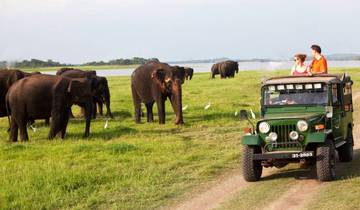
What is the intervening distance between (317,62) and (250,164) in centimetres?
363

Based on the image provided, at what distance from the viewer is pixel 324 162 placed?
9.86 metres

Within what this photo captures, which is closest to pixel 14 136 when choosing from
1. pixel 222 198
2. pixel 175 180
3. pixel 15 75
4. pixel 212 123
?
pixel 15 75

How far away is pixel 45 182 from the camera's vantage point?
10617 millimetres

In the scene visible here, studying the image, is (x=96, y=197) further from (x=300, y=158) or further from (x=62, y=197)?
(x=300, y=158)

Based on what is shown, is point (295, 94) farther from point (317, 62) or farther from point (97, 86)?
→ point (97, 86)

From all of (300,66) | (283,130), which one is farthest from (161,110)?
(283,130)

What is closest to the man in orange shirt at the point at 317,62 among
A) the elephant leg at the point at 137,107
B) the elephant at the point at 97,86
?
the elephant leg at the point at 137,107

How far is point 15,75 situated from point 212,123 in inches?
270

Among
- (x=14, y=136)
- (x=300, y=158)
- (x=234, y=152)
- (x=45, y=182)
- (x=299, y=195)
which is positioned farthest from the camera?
(x=14, y=136)

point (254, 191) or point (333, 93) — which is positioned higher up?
point (333, 93)

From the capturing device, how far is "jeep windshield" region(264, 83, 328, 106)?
1090 cm

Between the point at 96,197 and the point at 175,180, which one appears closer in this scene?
the point at 96,197

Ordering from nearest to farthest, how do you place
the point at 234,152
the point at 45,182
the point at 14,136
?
the point at 45,182 → the point at 234,152 → the point at 14,136

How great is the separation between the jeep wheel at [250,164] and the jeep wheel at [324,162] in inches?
41.8
